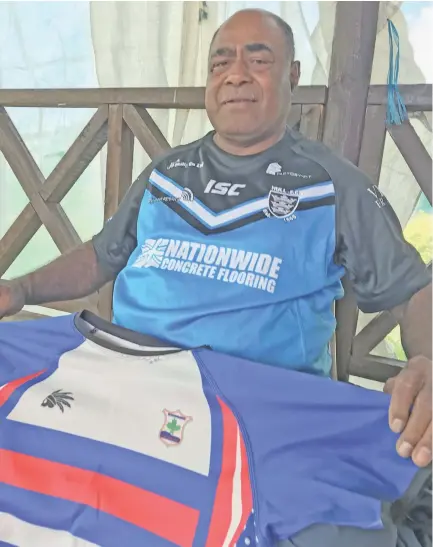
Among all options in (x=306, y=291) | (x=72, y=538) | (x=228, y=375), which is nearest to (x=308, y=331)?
(x=306, y=291)

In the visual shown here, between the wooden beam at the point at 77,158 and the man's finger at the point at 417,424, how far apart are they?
1.20 meters

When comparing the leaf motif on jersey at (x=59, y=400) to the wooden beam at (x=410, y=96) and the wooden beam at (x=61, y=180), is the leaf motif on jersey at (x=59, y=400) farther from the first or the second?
the wooden beam at (x=61, y=180)

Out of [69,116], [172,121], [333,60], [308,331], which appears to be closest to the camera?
[308,331]

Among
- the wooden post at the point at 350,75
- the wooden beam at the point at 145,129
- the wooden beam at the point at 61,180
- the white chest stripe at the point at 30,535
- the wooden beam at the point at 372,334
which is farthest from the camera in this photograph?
the wooden beam at the point at 61,180

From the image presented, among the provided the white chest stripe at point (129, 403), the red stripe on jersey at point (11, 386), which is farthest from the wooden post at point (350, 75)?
the red stripe on jersey at point (11, 386)

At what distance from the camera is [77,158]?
162 centimetres

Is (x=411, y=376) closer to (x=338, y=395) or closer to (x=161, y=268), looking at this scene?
(x=338, y=395)

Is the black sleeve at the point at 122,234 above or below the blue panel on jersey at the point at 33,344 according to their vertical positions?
above

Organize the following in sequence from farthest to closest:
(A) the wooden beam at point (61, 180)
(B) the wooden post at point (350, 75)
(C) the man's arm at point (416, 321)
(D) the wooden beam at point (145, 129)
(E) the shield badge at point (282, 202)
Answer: (A) the wooden beam at point (61, 180) → (D) the wooden beam at point (145, 129) → (B) the wooden post at point (350, 75) → (E) the shield badge at point (282, 202) → (C) the man's arm at point (416, 321)

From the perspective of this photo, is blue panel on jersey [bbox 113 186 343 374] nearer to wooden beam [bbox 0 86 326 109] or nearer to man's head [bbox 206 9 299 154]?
man's head [bbox 206 9 299 154]

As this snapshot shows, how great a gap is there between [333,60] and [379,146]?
20cm

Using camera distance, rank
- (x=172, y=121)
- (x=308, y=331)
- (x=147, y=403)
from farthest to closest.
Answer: (x=172, y=121) < (x=308, y=331) < (x=147, y=403)

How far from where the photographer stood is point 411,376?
0.62 meters

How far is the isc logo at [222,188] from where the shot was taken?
100cm
